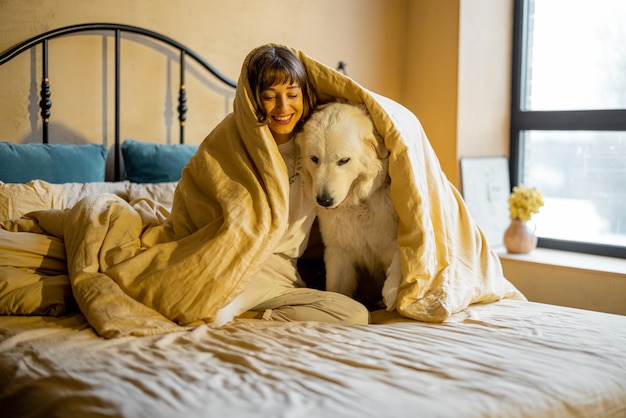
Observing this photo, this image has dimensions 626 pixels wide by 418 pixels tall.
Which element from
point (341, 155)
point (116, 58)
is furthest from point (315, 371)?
point (116, 58)

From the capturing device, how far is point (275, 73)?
1848 mm

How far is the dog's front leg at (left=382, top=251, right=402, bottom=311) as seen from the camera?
1.87m

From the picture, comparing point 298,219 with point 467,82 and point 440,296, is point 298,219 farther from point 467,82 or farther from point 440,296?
point 467,82

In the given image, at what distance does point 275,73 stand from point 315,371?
0.92 meters

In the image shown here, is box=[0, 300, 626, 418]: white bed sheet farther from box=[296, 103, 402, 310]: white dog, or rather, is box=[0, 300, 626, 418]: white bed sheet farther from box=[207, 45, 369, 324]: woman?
box=[296, 103, 402, 310]: white dog

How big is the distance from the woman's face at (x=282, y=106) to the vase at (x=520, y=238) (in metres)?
1.88

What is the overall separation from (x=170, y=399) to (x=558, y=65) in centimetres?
321

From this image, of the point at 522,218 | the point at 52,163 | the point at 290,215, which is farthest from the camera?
the point at 522,218

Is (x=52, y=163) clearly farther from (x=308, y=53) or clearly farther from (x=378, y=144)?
(x=308, y=53)

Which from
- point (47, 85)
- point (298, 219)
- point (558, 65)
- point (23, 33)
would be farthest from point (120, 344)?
point (558, 65)

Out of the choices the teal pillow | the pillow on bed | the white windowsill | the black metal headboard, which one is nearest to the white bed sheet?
the teal pillow

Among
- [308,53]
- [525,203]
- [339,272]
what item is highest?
[308,53]

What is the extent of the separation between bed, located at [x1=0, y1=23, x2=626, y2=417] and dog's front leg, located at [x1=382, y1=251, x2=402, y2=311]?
0.06 m

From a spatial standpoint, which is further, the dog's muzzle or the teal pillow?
the teal pillow
